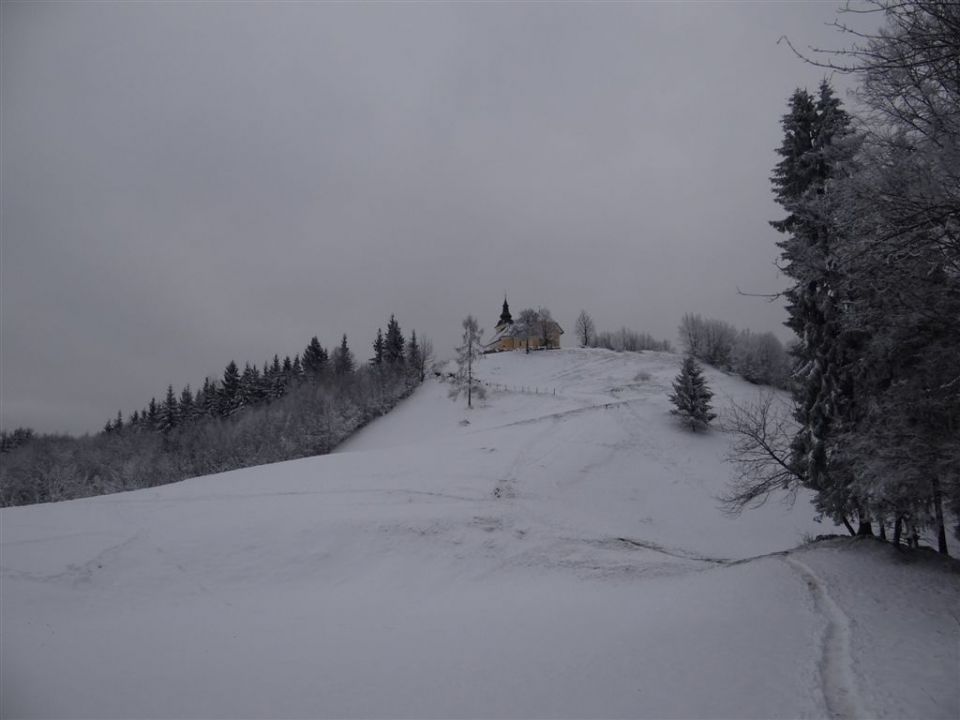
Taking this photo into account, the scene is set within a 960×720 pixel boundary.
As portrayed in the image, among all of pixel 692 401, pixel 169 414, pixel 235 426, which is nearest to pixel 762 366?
pixel 692 401

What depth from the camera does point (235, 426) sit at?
190 feet

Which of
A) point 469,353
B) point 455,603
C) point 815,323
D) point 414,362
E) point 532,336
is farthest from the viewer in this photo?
point 532,336

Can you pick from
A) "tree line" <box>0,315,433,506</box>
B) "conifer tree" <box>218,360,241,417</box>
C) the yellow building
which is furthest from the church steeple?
"conifer tree" <box>218,360,241,417</box>

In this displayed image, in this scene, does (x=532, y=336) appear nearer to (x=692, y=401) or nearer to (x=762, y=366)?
(x=762, y=366)

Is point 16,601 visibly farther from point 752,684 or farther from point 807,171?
point 807,171

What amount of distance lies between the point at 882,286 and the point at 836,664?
6.36 meters

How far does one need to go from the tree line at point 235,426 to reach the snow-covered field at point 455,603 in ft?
68.9

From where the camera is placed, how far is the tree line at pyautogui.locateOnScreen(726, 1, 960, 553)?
13.5 feet

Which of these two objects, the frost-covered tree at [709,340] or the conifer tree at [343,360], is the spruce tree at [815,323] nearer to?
the frost-covered tree at [709,340]

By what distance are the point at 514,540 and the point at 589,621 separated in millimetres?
8261

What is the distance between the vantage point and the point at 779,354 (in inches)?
2849

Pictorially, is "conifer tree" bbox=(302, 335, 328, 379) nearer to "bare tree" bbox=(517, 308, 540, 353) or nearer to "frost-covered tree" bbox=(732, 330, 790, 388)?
"bare tree" bbox=(517, 308, 540, 353)

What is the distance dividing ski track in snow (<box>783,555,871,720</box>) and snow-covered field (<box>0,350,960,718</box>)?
40 mm

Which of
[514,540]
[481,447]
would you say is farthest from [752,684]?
[481,447]
